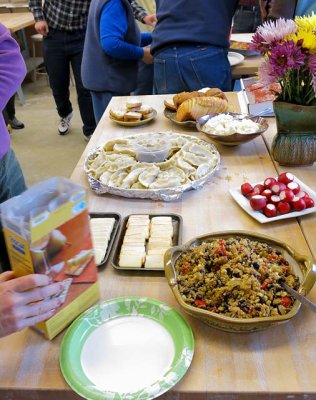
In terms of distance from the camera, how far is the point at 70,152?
3.51 metres

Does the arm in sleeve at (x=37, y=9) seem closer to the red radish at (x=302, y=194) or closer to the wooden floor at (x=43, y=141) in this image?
the wooden floor at (x=43, y=141)

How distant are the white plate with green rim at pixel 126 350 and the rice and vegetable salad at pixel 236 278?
7 cm

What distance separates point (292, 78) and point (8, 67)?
85 centimetres

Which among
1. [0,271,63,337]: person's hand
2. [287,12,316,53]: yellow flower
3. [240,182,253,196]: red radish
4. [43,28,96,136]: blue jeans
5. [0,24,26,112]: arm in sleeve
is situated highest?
[287,12,316,53]: yellow flower

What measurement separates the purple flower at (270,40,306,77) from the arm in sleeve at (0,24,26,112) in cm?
77

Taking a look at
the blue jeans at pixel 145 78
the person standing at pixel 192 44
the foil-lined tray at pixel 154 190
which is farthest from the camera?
the blue jeans at pixel 145 78

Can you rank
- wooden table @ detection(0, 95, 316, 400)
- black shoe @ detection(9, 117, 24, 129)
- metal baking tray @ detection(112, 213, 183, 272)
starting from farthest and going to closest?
black shoe @ detection(9, 117, 24, 129)
metal baking tray @ detection(112, 213, 183, 272)
wooden table @ detection(0, 95, 316, 400)

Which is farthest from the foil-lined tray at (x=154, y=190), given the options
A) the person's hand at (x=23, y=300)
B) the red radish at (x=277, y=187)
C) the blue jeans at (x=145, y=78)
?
the blue jeans at (x=145, y=78)

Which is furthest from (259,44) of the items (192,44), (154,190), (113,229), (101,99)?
(101,99)

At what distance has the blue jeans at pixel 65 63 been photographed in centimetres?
324

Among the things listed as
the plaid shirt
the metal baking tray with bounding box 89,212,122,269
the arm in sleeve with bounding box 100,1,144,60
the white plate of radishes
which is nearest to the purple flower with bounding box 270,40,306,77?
the white plate of radishes

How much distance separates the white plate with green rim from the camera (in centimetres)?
66

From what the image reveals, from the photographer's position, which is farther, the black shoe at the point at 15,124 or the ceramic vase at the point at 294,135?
the black shoe at the point at 15,124

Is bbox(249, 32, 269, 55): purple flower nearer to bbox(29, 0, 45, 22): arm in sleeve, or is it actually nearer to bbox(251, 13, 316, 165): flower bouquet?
bbox(251, 13, 316, 165): flower bouquet
